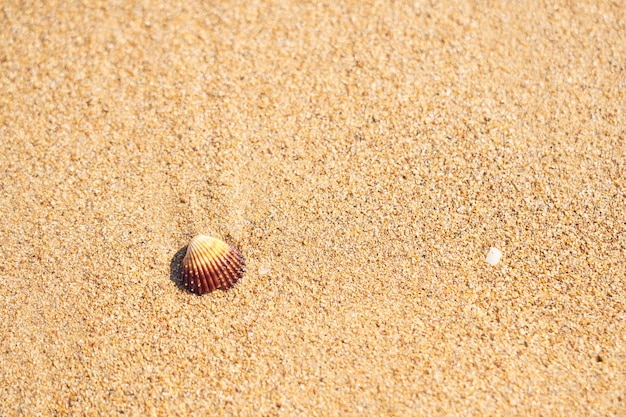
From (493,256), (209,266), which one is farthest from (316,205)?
(493,256)

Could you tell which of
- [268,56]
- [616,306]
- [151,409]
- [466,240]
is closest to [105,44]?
[268,56]

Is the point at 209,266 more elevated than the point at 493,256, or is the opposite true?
the point at 493,256

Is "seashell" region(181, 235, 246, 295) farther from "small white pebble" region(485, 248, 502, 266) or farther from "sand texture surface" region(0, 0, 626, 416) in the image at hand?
"small white pebble" region(485, 248, 502, 266)

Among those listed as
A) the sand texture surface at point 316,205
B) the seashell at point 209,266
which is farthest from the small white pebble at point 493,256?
the seashell at point 209,266

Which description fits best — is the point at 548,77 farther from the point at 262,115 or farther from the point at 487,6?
the point at 262,115

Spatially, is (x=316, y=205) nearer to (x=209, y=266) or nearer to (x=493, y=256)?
(x=209, y=266)
